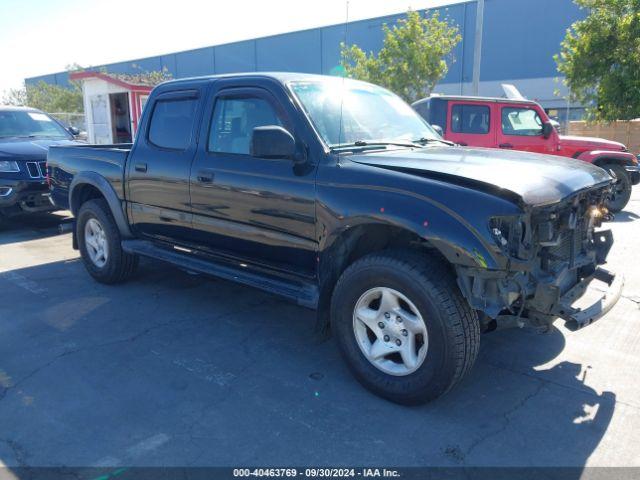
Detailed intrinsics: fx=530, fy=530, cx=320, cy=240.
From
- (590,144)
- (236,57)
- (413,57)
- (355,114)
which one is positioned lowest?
(590,144)

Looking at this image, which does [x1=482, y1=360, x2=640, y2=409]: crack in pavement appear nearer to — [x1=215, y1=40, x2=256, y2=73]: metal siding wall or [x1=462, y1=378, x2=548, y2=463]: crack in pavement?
[x1=462, y1=378, x2=548, y2=463]: crack in pavement

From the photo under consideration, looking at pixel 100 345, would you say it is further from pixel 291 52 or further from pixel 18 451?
pixel 291 52

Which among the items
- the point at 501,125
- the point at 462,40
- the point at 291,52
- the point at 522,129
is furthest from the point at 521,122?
the point at 291,52

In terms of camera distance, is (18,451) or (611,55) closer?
(18,451)

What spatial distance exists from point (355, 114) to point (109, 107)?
15.8 m

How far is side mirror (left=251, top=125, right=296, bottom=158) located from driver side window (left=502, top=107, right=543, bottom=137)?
786cm

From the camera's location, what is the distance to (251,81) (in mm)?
4016

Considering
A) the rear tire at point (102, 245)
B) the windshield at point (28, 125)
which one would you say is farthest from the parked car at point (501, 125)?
the windshield at point (28, 125)

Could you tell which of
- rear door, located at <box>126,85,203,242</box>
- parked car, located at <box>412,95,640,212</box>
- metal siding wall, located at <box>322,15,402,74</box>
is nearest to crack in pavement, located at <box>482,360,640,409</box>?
rear door, located at <box>126,85,203,242</box>

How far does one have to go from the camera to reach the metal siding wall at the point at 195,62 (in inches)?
1800

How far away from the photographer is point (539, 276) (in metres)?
2.92

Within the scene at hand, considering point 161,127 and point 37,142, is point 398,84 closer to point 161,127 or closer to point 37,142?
point 37,142

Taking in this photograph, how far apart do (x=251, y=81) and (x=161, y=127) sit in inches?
48.4

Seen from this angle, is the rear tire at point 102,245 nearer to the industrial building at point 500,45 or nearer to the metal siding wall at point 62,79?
the industrial building at point 500,45
